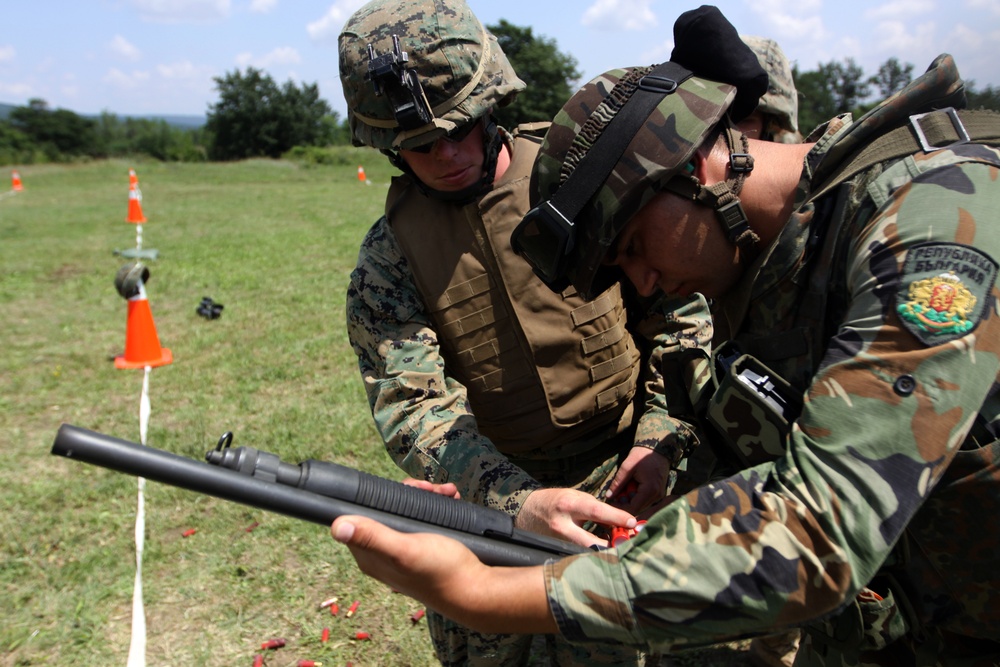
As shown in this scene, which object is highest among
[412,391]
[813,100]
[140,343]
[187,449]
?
[813,100]

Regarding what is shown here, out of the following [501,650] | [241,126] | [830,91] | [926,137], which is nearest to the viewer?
[926,137]

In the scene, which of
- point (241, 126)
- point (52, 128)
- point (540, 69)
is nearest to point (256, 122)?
point (241, 126)

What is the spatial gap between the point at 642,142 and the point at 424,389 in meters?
1.23

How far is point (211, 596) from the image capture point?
421cm

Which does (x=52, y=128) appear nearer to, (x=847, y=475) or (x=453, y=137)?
(x=453, y=137)

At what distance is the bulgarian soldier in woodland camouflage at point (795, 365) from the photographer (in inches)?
47.4

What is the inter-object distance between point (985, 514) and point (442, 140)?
6.19 feet

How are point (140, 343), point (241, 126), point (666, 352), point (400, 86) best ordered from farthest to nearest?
point (241, 126), point (140, 343), point (666, 352), point (400, 86)

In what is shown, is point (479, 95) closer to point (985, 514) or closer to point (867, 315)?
point (867, 315)

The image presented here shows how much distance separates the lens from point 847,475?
1211 millimetres

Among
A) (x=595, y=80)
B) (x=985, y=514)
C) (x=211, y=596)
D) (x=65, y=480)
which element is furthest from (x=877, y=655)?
(x=65, y=480)

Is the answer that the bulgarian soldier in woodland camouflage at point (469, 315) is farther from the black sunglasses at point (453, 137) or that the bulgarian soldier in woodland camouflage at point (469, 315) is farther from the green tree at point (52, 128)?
the green tree at point (52, 128)

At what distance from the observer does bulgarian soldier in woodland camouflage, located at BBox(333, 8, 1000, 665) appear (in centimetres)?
120

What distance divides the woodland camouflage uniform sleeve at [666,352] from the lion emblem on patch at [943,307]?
43.2 inches
